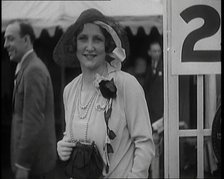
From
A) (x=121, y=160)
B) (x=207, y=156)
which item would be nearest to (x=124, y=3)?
(x=121, y=160)

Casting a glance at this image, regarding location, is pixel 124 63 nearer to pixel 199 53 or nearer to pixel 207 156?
pixel 199 53

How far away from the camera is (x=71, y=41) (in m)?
2.16

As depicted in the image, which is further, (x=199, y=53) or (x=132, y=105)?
(x=199, y=53)

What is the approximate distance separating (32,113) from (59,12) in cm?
52

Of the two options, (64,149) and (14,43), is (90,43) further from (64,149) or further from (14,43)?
(64,149)

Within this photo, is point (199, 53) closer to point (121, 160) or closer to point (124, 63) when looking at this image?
point (124, 63)

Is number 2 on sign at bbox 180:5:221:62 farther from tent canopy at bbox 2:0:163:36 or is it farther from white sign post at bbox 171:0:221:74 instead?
tent canopy at bbox 2:0:163:36

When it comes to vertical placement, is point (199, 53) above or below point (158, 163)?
above

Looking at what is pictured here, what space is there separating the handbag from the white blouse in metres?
0.03

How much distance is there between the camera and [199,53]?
7.79 ft

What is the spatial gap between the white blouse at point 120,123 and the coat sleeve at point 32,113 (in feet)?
0.42

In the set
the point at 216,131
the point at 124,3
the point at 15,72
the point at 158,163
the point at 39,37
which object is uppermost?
the point at 124,3

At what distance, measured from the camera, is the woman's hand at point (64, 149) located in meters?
2.19

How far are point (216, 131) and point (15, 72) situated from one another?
45.4 inches
